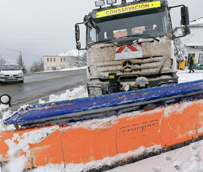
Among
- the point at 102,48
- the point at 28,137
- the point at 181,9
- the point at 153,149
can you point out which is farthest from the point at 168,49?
the point at 28,137

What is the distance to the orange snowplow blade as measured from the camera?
1.67 meters

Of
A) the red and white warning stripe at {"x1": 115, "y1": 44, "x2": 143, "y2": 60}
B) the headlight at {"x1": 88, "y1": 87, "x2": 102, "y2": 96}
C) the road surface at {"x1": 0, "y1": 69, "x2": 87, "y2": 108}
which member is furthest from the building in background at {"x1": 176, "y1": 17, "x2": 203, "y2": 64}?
the headlight at {"x1": 88, "y1": 87, "x2": 102, "y2": 96}

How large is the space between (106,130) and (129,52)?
2.38 meters

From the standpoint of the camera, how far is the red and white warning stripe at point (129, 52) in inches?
147

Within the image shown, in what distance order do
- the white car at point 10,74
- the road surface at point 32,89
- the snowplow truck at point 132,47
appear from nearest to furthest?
the snowplow truck at point 132,47
the road surface at point 32,89
the white car at point 10,74

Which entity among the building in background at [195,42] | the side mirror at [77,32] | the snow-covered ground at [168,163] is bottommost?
the snow-covered ground at [168,163]

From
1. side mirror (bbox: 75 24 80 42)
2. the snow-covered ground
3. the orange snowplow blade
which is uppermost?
side mirror (bbox: 75 24 80 42)

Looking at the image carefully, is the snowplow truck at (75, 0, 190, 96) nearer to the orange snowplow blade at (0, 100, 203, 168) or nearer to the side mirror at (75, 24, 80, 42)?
the side mirror at (75, 24, 80, 42)

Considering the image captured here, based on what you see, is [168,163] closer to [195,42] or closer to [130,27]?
[130,27]

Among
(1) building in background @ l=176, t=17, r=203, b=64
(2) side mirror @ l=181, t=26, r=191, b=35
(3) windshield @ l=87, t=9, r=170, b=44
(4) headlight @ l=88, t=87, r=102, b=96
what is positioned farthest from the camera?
(1) building in background @ l=176, t=17, r=203, b=64

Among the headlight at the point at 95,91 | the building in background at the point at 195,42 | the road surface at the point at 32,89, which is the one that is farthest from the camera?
the building in background at the point at 195,42

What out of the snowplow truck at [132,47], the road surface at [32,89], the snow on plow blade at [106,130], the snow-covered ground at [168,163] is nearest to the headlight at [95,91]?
the snowplow truck at [132,47]

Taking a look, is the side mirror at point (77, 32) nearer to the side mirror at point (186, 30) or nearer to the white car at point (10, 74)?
the side mirror at point (186, 30)

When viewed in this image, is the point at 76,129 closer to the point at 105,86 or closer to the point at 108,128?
the point at 108,128
